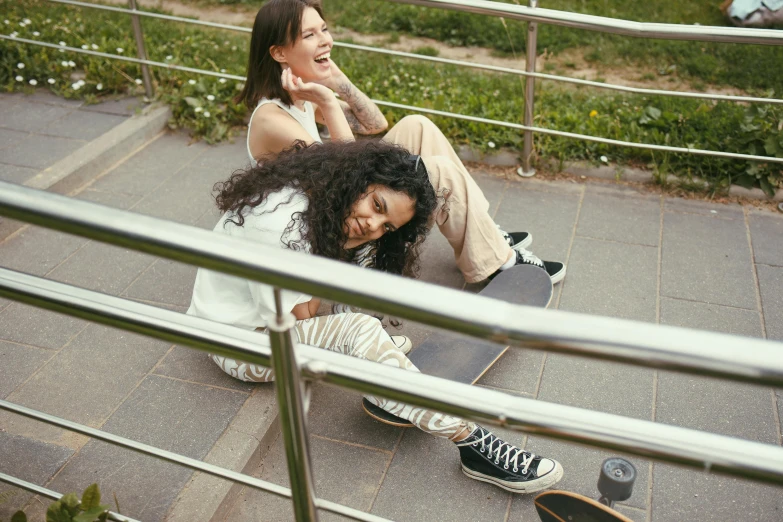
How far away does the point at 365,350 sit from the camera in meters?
2.46

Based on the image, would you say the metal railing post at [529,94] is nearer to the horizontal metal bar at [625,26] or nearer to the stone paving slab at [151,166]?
the horizontal metal bar at [625,26]

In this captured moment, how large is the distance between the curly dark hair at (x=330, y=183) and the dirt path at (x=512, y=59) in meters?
3.06

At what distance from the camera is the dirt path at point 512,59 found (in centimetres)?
539

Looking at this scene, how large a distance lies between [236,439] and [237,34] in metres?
4.37

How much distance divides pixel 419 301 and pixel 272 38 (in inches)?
92.4


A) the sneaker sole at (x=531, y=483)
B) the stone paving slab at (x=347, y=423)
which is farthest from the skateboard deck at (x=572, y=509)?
the stone paving slab at (x=347, y=423)

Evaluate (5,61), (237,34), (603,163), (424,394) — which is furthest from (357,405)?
(237,34)

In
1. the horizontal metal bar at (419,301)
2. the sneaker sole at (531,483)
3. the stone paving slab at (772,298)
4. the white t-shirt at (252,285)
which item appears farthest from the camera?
the stone paving slab at (772,298)

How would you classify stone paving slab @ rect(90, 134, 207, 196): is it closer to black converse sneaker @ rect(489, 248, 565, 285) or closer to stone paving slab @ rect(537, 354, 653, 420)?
black converse sneaker @ rect(489, 248, 565, 285)

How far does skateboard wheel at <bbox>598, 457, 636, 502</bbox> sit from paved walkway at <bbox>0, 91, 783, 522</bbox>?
159 millimetres

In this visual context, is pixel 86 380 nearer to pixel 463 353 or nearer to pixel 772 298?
pixel 463 353

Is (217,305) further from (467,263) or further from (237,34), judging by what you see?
(237,34)

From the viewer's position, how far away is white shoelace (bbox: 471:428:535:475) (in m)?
2.38

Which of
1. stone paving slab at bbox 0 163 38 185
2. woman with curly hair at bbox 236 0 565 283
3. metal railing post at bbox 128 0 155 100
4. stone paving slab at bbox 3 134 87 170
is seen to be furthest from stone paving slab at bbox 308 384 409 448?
metal railing post at bbox 128 0 155 100
